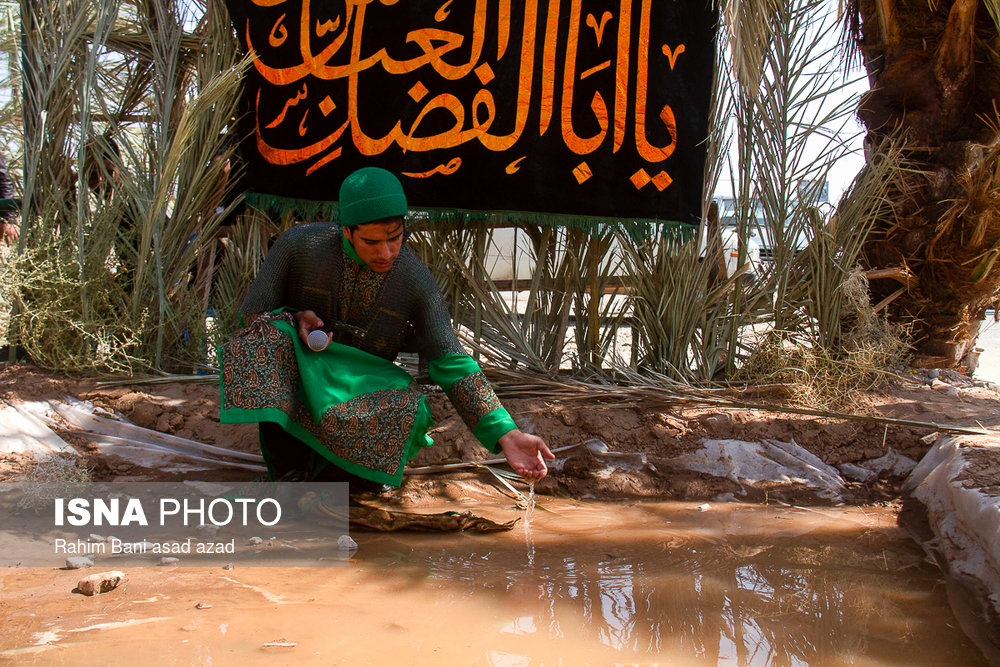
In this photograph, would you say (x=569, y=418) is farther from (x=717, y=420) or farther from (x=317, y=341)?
(x=317, y=341)

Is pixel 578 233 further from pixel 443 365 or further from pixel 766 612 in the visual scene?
pixel 766 612

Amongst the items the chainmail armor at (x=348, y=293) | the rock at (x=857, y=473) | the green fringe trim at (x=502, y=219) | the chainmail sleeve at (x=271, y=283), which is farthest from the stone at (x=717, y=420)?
the chainmail sleeve at (x=271, y=283)

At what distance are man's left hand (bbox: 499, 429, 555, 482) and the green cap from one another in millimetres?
729

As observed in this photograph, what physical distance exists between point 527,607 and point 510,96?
7.30ft

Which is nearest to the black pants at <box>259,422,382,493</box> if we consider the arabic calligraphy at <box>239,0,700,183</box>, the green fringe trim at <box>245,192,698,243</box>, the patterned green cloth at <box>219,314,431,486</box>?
the patterned green cloth at <box>219,314,431,486</box>

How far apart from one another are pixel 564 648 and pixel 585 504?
1.15 m

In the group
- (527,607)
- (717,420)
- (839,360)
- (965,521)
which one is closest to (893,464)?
(839,360)

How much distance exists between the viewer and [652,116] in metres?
3.37

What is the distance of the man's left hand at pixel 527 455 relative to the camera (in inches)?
78.6

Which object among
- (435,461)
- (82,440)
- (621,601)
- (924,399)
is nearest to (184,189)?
(82,440)

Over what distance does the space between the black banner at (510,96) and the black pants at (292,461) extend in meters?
1.26

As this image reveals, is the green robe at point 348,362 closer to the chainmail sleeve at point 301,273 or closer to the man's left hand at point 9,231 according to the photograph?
the chainmail sleeve at point 301,273

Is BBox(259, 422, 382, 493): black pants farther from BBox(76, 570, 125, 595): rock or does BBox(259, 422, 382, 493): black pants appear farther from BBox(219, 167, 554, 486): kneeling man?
BBox(76, 570, 125, 595): rock

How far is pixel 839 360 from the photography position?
336 cm
